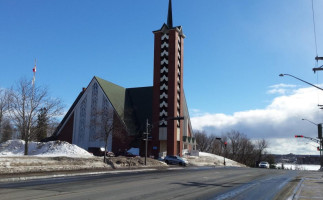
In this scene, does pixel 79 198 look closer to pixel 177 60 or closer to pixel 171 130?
pixel 171 130

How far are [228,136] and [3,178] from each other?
9926cm

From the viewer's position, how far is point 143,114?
65.2 meters

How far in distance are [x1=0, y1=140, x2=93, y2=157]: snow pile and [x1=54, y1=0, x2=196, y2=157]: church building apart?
45.7 ft

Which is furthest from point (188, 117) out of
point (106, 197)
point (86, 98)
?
point (106, 197)

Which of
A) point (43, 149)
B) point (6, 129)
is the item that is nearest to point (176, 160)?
point (43, 149)

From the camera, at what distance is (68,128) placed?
6406 cm

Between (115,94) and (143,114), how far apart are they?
7.42 m

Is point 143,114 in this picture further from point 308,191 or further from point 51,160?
point 308,191

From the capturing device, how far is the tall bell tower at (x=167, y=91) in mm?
56906

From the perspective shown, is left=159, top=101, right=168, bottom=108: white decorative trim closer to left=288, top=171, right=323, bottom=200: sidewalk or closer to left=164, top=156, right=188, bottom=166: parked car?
left=164, top=156, right=188, bottom=166: parked car

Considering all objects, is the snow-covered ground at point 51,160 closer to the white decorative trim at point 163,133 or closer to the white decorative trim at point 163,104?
the white decorative trim at point 163,133

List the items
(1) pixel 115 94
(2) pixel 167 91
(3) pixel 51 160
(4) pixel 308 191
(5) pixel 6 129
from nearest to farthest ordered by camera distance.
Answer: (4) pixel 308 191
(3) pixel 51 160
(5) pixel 6 129
(2) pixel 167 91
(1) pixel 115 94

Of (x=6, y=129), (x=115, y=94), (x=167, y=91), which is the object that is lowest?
(x=6, y=129)

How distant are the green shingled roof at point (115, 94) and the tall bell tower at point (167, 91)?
7191 mm
